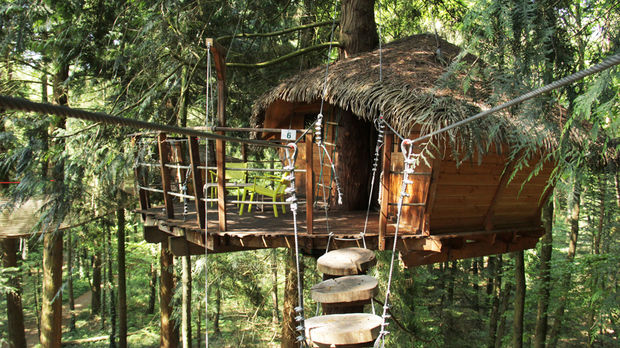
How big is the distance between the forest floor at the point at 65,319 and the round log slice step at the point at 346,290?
1772 centimetres

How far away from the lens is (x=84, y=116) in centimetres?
122

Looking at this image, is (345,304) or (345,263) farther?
(345,263)

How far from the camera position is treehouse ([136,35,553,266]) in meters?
4.22

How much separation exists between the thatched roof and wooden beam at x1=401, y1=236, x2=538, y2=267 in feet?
4.83

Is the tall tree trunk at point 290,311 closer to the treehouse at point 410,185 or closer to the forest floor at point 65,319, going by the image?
the treehouse at point 410,185

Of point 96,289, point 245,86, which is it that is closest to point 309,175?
point 245,86

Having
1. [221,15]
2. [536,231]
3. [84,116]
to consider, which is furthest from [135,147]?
[536,231]

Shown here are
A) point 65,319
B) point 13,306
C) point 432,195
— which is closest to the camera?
point 432,195

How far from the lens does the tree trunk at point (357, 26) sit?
22.2ft

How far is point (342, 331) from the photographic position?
2.42 m

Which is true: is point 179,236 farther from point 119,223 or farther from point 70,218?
point 119,223

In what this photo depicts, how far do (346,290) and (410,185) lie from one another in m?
2.38

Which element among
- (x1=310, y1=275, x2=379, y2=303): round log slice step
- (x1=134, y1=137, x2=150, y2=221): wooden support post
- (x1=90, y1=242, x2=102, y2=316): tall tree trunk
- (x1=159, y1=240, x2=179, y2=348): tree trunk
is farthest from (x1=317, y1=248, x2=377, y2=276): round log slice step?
(x1=90, y1=242, x2=102, y2=316): tall tree trunk

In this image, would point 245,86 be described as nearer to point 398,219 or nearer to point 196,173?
point 196,173
